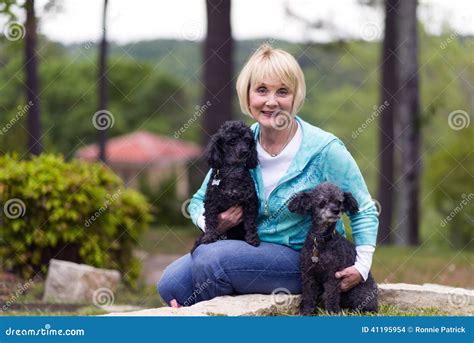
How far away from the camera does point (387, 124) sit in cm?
1566

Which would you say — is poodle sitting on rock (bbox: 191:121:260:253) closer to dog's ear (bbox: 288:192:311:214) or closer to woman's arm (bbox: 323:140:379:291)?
dog's ear (bbox: 288:192:311:214)

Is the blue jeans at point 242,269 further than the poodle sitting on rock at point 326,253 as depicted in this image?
Yes

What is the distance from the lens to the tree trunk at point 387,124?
15.5 metres

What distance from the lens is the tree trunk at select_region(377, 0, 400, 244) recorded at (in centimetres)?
1549

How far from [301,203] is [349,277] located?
522 millimetres

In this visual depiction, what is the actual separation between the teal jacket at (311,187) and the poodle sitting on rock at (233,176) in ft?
0.31

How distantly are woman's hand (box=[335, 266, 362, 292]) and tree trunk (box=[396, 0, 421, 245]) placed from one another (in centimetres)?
925

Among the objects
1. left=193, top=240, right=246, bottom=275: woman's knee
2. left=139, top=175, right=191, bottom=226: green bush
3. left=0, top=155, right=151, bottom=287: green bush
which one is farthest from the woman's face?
left=139, top=175, right=191, bottom=226: green bush

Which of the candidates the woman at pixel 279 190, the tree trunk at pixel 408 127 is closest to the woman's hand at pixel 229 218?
the woman at pixel 279 190

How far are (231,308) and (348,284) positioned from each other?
698mm

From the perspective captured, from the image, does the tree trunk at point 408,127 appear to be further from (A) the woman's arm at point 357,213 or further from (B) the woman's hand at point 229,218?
(B) the woman's hand at point 229,218

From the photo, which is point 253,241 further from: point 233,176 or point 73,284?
point 73,284
